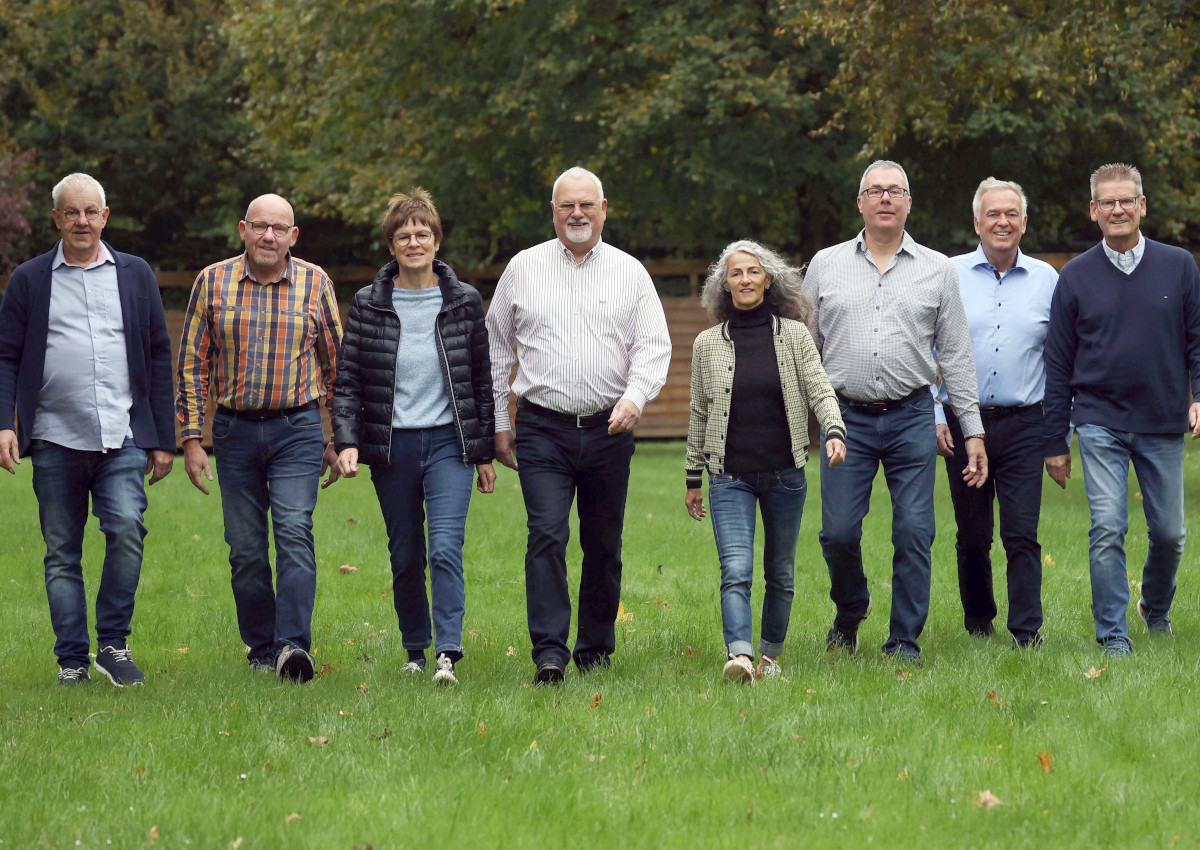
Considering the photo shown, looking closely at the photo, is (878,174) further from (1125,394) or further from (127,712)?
(127,712)

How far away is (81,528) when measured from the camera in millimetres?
7027

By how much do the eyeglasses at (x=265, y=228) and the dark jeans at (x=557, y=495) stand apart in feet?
4.51

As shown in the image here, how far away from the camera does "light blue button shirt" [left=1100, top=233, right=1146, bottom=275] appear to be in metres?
6.93

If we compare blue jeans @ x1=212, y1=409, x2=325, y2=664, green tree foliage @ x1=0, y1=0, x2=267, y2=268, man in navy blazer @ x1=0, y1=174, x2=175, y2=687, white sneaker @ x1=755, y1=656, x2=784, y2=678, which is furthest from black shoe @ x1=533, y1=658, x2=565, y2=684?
green tree foliage @ x1=0, y1=0, x2=267, y2=268

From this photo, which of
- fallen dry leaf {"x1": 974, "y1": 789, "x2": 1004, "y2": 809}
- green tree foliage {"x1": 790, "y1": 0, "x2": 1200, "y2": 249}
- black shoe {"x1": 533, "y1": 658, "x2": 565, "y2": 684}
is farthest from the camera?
green tree foliage {"x1": 790, "y1": 0, "x2": 1200, "y2": 249}

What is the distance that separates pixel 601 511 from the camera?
6.83 meters

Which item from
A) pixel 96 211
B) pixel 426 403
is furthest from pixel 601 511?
pixel 96 211

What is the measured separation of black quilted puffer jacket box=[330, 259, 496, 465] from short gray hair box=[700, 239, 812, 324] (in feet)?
3.52

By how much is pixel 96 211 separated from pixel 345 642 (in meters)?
2.62

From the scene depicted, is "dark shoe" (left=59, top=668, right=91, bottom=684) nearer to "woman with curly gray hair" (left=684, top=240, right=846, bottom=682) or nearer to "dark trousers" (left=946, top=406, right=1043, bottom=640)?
"woman with curly gray hair" (left=684, top=240, right=846, bottom=682)

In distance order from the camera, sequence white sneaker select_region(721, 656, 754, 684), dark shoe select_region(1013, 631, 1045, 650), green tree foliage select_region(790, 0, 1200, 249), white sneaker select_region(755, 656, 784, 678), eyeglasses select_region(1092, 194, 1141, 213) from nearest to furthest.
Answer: white sneaker select_region(721, 656, 754, 684) → white sneaker select_region(755, 656, 784, 678) → eyeglasses select_region(1092, 194, 1141, 213) → dark shoe select_region(1013, 631, 1045, 650) → green tree foliage select_region(790, 0, 1200, 249)

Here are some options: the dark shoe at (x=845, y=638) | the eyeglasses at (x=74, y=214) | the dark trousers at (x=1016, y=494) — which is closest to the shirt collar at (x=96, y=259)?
the eyeglasses at (x=74, y=214)

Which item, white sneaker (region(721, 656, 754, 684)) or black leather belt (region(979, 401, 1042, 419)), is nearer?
white sneaker (region(721, 656, 754, 684))

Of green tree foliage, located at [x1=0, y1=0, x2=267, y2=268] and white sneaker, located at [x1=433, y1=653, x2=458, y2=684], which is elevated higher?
green tree foliage, located at [x1=0, y1=0, x2=267, y2=268]
